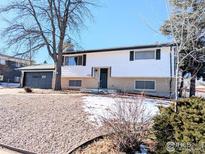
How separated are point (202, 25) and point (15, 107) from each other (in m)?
9.23

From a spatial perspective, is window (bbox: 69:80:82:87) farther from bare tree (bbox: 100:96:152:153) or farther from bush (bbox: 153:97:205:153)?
bush (bbox: 153:97:205:153)

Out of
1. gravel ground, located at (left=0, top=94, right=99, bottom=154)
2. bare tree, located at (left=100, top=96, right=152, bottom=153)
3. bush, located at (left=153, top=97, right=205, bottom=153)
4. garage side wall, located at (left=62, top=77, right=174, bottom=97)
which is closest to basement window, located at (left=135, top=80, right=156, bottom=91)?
garage side wall, located at (left=62, top=77, right=174, bottom=97)

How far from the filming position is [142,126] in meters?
6.73

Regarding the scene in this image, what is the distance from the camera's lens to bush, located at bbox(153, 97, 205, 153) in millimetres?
5191

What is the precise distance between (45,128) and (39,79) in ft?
88.5

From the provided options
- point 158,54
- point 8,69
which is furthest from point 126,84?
point 8,69

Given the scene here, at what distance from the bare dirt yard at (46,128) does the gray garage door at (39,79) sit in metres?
21.7

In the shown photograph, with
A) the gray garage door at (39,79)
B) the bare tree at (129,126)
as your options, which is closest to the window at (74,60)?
the gray garage door at (39,79)

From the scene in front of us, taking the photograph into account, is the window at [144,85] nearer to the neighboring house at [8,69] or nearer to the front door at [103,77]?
the front door at [103,77]

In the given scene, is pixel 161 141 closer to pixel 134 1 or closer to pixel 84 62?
pixel 134 1

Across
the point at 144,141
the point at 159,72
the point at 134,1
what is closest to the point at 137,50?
the point at 159,72

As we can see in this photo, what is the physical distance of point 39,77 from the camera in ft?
114

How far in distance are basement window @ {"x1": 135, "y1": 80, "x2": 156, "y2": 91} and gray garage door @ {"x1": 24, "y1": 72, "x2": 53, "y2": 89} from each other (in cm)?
1291

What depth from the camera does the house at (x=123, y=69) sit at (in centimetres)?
2337
